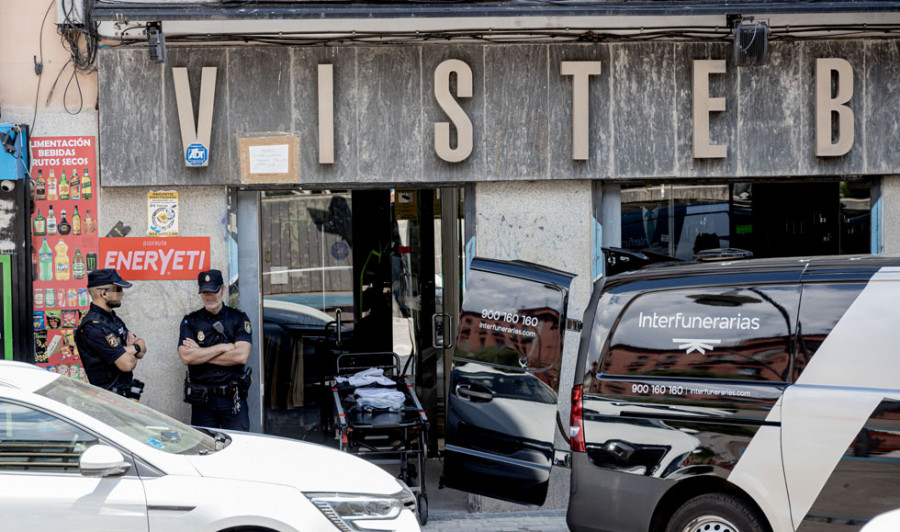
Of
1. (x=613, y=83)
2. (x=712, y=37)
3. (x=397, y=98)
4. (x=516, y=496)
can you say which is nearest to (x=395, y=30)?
(x=397, y=98)

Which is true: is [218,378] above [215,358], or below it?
below

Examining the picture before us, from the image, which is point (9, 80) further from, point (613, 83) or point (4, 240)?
point (613, 83)

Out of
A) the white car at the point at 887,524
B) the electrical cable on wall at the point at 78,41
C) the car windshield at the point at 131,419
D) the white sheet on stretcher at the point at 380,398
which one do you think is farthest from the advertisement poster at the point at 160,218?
the white car at the point at 887,524

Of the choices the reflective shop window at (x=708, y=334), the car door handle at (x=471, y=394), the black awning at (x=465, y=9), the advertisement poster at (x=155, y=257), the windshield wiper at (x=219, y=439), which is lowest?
the windshield wiper at (x=219, y=439)

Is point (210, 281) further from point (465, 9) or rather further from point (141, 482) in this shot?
point (141, 482)

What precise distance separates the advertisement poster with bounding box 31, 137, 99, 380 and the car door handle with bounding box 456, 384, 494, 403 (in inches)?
148

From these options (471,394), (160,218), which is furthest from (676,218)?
(160,218)

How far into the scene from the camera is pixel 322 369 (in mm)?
10445

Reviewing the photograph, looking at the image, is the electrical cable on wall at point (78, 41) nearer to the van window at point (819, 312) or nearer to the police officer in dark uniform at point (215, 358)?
the police officer in dark uniform at point (215, 358)

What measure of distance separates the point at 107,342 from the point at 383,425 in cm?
226

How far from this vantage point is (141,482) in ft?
15.4

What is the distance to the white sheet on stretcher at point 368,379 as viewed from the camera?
7.99 m

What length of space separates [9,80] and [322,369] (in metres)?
4.29

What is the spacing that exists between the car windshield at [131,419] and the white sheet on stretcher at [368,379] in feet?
7.64
